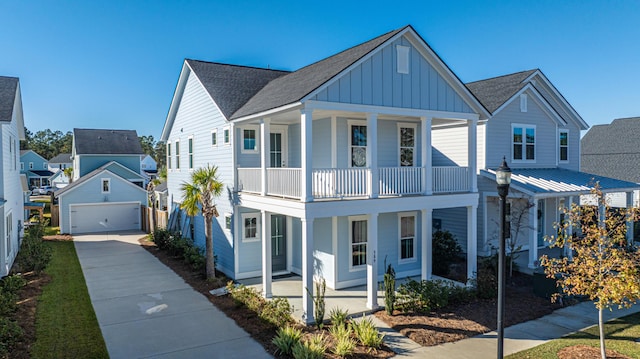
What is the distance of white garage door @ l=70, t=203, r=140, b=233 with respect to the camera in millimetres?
26016

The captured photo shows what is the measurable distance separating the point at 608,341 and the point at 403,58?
341 inches

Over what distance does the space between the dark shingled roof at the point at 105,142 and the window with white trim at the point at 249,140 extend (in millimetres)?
28906

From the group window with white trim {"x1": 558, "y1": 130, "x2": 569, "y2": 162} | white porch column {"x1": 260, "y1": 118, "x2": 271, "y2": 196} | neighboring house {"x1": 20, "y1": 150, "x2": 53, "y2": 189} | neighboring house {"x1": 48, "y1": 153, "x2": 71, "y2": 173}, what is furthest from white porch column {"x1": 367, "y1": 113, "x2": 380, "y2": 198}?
neighboring house {"x1": 48, "y1": 153, "x2": 71, "y2": 173}

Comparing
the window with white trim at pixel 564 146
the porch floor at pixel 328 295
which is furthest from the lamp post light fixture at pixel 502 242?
the window with white trim at pixel 564 146

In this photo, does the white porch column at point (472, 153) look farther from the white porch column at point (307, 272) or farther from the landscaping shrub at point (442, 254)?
the white porch column at point (307, 272)

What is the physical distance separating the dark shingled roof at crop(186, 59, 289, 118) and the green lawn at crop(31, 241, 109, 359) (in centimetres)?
746

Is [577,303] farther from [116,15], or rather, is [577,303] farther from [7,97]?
[116,15]

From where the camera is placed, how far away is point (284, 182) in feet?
37.1

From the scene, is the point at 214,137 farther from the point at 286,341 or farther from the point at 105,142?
the point at 105,142

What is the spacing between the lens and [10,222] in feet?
51.0

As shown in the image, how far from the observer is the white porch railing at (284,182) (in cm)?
1084

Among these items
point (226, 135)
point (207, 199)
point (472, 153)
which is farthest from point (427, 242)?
point (226, 135)

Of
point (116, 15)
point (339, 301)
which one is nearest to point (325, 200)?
point (339, 301)

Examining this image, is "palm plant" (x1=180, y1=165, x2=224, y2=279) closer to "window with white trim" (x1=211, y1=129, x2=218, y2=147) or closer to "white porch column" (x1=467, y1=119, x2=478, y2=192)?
"window with white trim" (x1=211, y1=129, x2=218, y2=147)
